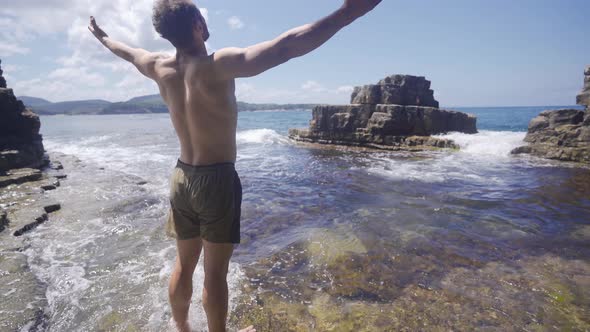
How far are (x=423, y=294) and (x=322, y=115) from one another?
23.6 meters

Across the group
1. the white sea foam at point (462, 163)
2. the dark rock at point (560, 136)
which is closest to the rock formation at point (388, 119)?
the white sea foam at point (462, 163)

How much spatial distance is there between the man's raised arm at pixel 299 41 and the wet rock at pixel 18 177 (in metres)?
9.92

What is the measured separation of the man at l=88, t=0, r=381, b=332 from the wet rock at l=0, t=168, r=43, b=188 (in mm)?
8746

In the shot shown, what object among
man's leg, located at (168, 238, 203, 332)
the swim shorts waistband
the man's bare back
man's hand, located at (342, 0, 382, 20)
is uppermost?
man's hand, located at (342, 0, 382, 20)

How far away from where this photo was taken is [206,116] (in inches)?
85.7

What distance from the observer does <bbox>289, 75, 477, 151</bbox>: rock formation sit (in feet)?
74.1

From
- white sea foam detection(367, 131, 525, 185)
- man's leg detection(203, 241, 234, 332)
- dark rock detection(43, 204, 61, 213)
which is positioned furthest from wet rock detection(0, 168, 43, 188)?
white sea foam detection(367, 131, 525, 185)

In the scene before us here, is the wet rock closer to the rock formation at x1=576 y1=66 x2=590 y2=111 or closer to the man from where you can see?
the man

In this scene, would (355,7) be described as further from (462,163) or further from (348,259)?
(462,163)

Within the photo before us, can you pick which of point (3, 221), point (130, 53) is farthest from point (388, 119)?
point (130, 53)

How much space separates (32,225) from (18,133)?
9099 mm

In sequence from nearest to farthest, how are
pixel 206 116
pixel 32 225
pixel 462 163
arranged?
1. pixel 206 116
2. pixel 32 225
3. pixel 462 163

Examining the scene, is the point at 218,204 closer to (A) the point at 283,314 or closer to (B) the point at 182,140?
(B) the point at 182,140

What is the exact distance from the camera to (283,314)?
10.7 feet
